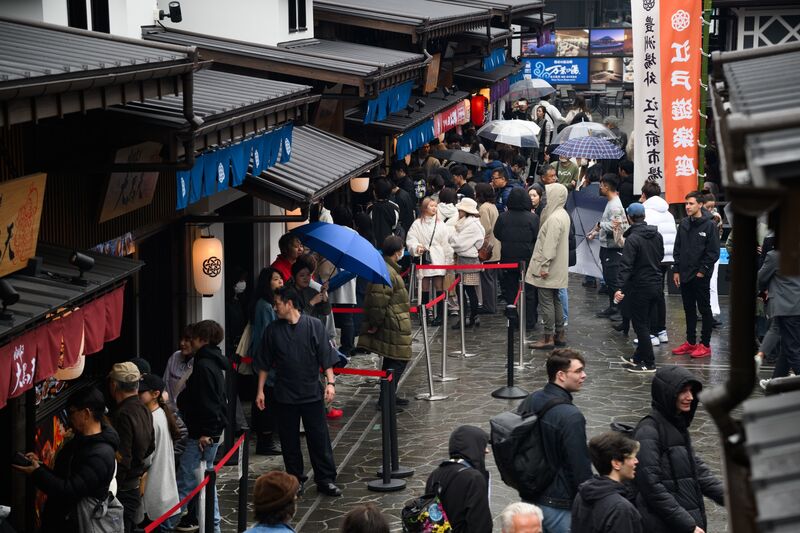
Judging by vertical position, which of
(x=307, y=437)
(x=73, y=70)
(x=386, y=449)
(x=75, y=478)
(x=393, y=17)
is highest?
(x=73, y=70)

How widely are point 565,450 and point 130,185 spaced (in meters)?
4.79

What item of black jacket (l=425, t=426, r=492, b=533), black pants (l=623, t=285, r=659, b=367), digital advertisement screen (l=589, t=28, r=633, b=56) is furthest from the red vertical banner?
digital advertisement screen (l=589, t=28, r=633, b=56)

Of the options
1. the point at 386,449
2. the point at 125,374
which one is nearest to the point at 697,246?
the point at 386,449

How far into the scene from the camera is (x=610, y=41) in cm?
4903

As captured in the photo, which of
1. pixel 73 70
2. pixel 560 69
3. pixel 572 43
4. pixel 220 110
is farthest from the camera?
pixel 572 43

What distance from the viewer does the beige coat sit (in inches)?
705

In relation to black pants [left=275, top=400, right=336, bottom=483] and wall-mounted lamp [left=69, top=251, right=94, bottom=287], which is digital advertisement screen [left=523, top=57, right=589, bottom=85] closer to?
black pants [left=275, top=400, right=336, bottom=483]

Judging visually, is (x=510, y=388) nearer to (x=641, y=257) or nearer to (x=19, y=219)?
(x=641, y=257)

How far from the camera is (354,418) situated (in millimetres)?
15031

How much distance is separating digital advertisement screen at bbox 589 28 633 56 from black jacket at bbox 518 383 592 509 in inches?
1640

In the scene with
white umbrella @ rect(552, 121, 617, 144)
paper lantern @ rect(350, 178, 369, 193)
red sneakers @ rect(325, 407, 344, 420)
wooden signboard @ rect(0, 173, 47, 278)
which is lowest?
red sneakers @ rect(325, 407, 344, 420)

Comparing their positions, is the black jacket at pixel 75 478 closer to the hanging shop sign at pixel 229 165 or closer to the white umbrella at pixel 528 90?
the hanging shop sign at pixel 229 165

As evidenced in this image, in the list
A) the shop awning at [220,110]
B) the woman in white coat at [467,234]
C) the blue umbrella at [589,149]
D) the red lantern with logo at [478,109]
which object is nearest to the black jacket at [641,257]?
the woman in white coat at [467,234]

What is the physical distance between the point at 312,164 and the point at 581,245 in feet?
24.4
